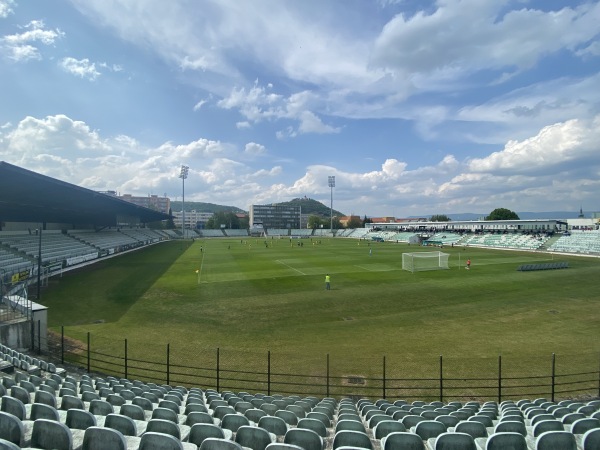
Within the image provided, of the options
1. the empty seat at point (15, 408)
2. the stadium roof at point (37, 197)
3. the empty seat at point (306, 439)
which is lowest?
the empty seat at point (306, 439)

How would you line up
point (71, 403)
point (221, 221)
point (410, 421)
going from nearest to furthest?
point (71, 403), point (410, 421), point (221, 221)

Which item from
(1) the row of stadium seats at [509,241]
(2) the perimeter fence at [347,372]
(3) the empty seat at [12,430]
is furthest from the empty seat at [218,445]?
(1) the row of stadium seats at [509,241]

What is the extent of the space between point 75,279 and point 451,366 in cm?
3314

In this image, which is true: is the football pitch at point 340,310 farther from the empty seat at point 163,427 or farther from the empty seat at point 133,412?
the empty seat at point 163,427

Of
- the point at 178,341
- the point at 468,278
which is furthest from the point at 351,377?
the point at 468,278

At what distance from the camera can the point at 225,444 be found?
138 inches

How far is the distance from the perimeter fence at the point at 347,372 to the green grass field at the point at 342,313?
20 cm

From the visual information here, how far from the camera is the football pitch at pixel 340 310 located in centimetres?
1630

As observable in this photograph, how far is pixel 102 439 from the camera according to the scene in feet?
12.5

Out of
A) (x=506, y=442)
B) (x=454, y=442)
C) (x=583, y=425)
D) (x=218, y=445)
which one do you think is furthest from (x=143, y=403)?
(x=583, y=425)

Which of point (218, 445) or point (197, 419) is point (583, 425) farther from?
point (197, 419)

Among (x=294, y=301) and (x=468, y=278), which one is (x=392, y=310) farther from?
(x=468, y=278)

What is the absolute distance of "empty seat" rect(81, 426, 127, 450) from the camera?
3770 mm

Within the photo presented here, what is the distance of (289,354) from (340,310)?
316 inches
